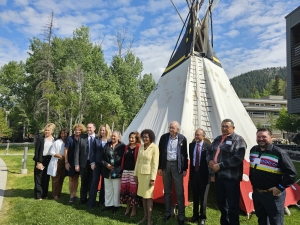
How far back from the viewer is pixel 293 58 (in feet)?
47.2

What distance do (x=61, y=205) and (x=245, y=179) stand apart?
358 centimetres

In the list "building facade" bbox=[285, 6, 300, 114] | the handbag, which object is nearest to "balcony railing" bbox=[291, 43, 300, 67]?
"building facade" bbox=[285, 6, 300, 114]

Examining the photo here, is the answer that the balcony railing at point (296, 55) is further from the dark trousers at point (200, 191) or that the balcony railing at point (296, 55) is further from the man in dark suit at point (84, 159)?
the man in dark suit at point (84, 159)

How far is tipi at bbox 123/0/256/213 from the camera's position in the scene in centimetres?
Answer: 569

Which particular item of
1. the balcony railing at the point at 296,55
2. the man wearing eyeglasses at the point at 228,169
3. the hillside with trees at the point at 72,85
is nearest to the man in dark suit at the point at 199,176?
the man wearing eyeglasses at the point at 228,169

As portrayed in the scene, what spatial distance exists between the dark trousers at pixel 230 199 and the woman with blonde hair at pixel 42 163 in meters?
3.71

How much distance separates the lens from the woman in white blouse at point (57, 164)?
5.30 metres

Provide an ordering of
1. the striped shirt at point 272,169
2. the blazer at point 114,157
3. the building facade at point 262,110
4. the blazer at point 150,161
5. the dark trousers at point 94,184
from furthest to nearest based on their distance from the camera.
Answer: the building facade at point 262,110
the dark trousers at point 94,184
the blazer at point 114,157
the blazer at point 150,161
the striped shirt at point 272,169

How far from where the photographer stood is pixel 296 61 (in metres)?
14.1

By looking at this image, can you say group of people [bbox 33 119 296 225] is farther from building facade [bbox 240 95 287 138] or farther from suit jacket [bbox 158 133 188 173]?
building facade [bbox 240 95 287 138]

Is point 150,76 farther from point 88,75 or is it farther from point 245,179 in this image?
point 245,179

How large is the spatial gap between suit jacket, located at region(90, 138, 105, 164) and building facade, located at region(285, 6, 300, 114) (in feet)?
41.3

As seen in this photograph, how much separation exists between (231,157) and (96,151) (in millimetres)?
2672

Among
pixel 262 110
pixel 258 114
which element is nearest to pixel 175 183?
pixel 258 114
